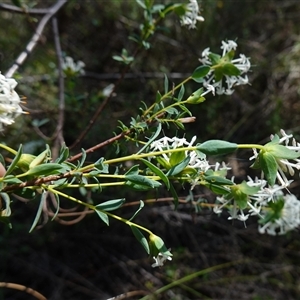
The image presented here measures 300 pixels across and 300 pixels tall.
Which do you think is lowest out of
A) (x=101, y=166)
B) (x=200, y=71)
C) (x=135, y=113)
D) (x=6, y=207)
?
(x=6, y=207)

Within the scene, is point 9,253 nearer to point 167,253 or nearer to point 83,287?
point 83,287

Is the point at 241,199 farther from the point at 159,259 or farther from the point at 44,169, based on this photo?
the point at 44,169

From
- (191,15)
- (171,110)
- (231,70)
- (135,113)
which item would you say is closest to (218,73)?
(231,70)

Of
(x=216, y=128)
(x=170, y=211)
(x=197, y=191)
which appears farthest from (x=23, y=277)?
(x=216, y=128)

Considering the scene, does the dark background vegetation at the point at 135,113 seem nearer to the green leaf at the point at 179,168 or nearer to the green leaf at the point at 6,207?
the green leaf at the point at 6,207

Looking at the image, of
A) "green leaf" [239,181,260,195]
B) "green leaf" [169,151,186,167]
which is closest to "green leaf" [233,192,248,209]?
"green leaf" [239,181,260,195]

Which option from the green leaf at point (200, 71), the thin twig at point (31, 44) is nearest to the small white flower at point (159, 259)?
the green leaf at point (200, 71)
